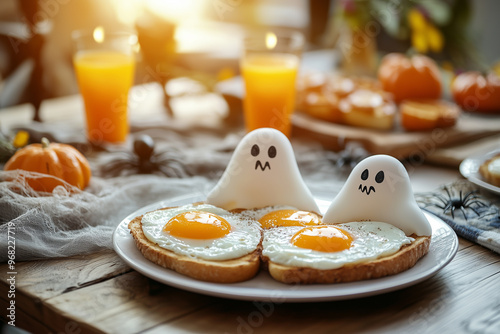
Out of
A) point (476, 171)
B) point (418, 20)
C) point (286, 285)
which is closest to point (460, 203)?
point (476, 171)

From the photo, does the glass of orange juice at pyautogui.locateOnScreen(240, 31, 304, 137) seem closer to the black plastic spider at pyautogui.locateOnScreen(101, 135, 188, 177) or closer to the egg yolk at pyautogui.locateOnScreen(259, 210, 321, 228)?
the black plastic spider at pyautogui.locateOnScreen(101, 135, 188, 177)

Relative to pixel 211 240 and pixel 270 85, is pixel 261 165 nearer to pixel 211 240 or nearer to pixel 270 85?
pixel 211 240

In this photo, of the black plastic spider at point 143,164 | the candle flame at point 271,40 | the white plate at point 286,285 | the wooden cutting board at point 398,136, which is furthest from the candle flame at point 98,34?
the white plate at point 286,285

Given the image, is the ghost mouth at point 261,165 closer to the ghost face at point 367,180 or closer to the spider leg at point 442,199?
the ghost face at point 367,180

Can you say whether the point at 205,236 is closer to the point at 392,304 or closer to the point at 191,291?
the point at 191,291

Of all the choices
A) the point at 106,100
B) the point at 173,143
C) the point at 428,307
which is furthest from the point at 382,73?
the point at 428,307

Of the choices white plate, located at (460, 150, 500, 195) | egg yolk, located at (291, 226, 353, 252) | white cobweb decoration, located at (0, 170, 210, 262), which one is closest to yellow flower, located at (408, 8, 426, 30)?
white plate, located at (460, 150, 500, 195)
